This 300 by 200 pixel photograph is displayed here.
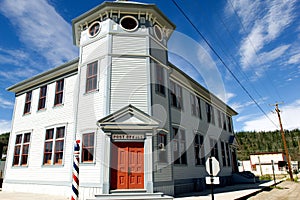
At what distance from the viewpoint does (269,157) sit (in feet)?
173

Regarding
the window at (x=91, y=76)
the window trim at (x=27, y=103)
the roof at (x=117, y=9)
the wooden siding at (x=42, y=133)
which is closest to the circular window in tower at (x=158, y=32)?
the roof at (x=117, y=9)

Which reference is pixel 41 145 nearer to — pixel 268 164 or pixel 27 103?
pixel 27 103

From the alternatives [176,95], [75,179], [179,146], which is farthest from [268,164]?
[75,179]

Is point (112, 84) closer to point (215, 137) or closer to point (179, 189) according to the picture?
point (179, 189)

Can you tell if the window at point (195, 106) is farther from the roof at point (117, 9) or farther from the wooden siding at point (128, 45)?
the wooden siding at point (128, 45)

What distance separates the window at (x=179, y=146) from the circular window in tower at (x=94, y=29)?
7.88 metres

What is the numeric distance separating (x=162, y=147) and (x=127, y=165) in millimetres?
2287

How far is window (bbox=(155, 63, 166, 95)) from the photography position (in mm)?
13070

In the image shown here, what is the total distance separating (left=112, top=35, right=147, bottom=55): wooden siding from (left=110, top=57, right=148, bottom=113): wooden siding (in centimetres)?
43

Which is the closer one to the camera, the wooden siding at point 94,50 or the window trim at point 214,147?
the wooden siding at point 94,50

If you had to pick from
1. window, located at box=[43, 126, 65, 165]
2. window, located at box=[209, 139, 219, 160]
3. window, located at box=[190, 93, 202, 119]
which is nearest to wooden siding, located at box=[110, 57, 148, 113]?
window, located at box=[43, 126, 65, 165]

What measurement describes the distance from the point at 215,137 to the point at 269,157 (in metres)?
38.9

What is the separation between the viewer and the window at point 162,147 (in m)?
11.7

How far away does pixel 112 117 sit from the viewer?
1109cm
